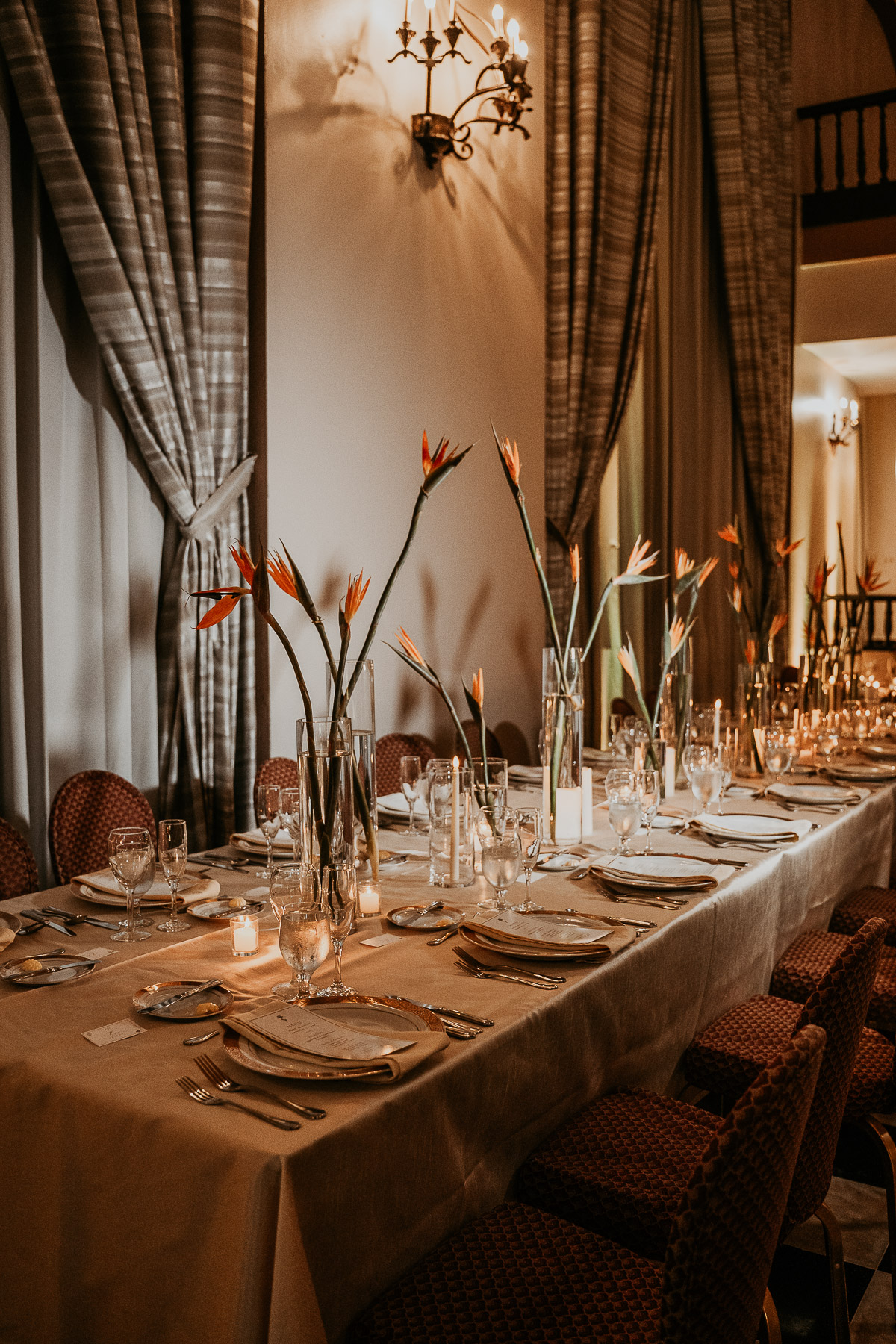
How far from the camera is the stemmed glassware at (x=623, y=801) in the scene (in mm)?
2100

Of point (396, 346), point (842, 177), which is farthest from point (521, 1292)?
point (842, 177)

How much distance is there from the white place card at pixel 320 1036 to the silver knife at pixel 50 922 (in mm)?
518

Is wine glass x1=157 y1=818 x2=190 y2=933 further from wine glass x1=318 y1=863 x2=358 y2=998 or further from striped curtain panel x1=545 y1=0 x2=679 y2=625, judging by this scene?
striped curtain panel x1=545 y1=0 x2=679 y2=625

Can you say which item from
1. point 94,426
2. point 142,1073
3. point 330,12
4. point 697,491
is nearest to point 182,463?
point 94,426

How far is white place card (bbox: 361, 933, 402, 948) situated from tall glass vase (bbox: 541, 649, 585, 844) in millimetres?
711

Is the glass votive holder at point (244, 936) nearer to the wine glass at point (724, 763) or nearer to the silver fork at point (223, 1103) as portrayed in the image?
the silver fork at point (223, 1103)

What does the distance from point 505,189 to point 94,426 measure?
2205 millimetres

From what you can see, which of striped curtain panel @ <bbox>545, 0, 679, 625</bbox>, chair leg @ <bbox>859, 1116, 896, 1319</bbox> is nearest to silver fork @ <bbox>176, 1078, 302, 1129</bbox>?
chair leg @ <bbox>859, 1116, 896, 1319</bbox>

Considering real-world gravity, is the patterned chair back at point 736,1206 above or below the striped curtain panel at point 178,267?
below

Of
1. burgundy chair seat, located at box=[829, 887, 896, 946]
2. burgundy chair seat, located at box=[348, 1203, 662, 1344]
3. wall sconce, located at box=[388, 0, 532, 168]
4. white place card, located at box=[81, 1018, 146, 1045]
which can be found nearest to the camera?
burgundy chair seat, located at box=[348, 1203, 662, 1344]

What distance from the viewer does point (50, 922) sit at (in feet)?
5.63

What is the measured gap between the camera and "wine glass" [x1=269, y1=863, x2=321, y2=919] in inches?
54.0

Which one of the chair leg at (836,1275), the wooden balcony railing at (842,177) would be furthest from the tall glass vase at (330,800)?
the wooden balcony railing at (842,177)

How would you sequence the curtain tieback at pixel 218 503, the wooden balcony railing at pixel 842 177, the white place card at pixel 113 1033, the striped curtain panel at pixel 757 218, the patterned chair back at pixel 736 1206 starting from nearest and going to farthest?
the patterned chair back at pixel 736 1206
the white place card at pixel 113 1033
the curtain tieback at pixel 218 503
the striped curtain panel at pixel 757 218
the wooden balcony railing at pixel 842 177
